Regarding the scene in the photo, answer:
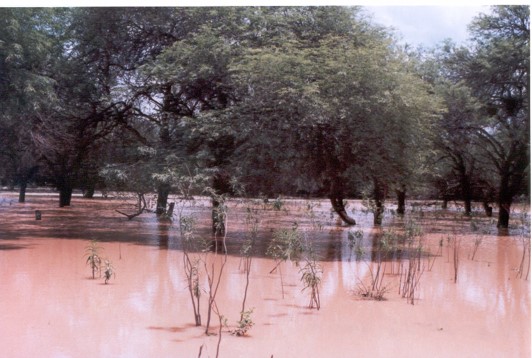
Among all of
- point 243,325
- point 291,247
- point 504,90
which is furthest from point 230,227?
point 243,325

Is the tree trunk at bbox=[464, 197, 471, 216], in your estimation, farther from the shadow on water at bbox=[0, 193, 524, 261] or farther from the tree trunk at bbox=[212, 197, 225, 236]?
the tree trunk at bbox=[212, 197, 225, 236]

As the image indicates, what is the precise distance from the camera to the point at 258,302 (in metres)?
7.64

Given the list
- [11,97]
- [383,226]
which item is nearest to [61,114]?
[11,97]

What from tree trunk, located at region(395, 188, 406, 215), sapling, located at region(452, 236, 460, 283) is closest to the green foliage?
sapling, located at region(452, 236, 460, 283)

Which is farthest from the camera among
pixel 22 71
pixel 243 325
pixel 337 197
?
pixel 337 197

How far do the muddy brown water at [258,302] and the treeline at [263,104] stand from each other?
42.7 inches

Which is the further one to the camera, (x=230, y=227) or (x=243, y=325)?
(x=230, y=227)

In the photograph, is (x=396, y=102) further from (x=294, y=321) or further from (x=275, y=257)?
(x=294, y=321)

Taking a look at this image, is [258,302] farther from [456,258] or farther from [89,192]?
[89,192]

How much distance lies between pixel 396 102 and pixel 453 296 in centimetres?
398

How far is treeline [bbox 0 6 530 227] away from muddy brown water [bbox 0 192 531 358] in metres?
1.09

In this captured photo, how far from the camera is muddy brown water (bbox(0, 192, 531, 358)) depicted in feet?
19.4

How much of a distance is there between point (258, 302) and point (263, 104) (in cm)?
429

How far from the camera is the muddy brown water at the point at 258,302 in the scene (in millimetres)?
5902
